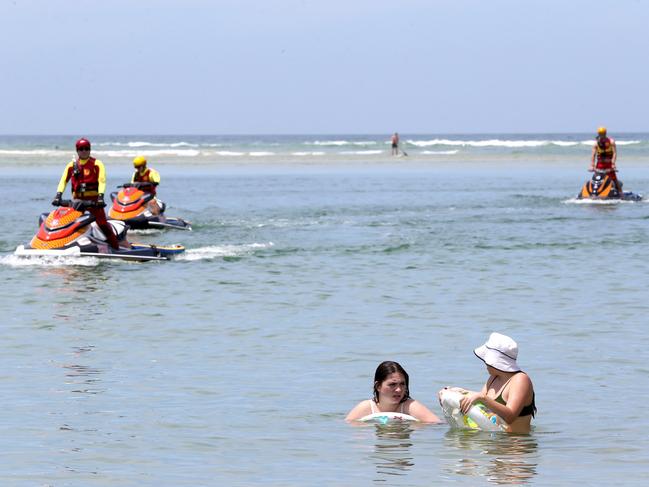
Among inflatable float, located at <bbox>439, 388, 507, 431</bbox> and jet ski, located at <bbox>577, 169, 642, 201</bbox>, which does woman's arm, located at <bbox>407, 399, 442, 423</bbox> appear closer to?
inflatable float, located at <bbox>439, 388, 507, 431</bbox>

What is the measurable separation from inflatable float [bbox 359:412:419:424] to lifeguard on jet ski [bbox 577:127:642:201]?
21390mm

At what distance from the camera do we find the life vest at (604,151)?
1174 inches

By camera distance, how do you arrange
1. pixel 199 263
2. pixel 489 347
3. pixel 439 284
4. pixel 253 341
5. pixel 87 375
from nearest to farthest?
pixel 489 347
pixel 87 375
pixel 253 341
pixel 439 284
pixel 199 263

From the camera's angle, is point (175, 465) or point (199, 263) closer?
point (175, 465)

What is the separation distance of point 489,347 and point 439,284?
7.92m

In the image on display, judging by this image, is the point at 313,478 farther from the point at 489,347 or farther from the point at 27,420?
the point at 27,420

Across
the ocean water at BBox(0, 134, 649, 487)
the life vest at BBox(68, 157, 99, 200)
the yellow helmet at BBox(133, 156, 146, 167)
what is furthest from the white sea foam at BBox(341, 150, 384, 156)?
the life vest at BBox(68, 157, 99, 200)

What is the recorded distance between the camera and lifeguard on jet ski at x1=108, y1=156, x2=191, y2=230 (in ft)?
80.6

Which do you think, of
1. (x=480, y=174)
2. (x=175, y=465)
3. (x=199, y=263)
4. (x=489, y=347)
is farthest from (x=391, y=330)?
(x=480, y=174)

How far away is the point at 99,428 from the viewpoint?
29.0ft

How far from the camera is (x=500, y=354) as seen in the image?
8.57m

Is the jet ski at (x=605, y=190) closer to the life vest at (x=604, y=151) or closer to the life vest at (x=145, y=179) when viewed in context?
the life vest at (x=604, y=151)

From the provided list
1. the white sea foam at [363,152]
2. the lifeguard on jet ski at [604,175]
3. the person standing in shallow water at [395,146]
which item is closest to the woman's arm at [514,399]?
the lifeguard on jet ski at [604,175]

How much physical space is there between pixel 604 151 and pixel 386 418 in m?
21.9
